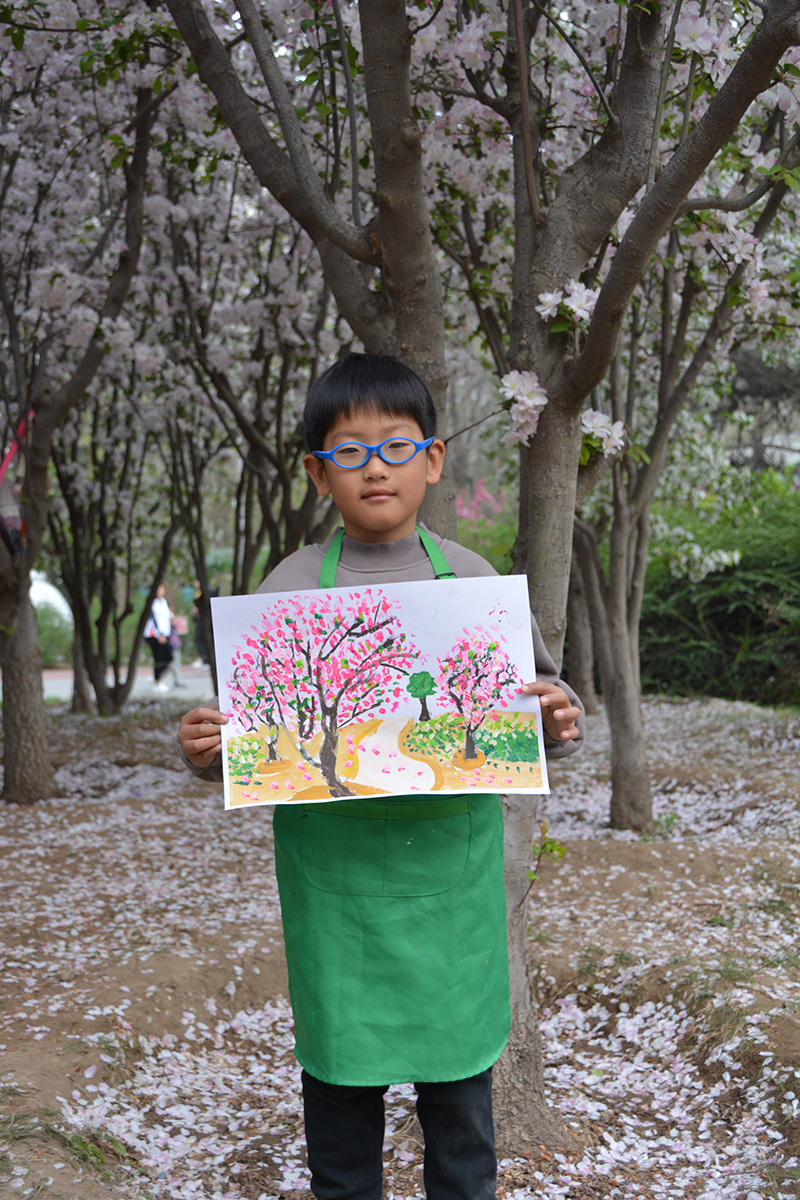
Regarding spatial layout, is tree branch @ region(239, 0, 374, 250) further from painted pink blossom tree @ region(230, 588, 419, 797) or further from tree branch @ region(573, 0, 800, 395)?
painted pink blossom tree @ region(230, 588, 419, 797)

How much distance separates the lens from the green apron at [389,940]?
1602mm

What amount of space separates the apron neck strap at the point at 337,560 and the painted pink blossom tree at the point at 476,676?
158 millimetres

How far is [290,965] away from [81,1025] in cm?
145

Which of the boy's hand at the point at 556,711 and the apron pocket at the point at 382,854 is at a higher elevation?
the boy's hand at the point at 556,711

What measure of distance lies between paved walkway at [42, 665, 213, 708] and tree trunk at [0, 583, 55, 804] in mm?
7213

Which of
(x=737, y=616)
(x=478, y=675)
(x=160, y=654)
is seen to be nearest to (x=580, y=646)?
(x=737, y=616)

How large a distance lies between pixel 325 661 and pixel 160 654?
597 inches

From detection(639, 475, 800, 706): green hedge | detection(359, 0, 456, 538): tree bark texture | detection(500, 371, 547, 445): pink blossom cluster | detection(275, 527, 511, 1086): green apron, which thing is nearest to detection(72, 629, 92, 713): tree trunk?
detection(639, 475, 800, 706): green hedge

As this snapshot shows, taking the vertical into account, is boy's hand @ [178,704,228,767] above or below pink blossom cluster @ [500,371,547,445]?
below

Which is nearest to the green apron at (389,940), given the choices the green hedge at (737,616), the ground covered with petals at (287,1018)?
the ground covered with petals at (287,1018)

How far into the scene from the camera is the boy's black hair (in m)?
1.67

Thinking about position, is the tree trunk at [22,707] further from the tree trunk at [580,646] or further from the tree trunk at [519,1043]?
the tree trunk at [580,646]

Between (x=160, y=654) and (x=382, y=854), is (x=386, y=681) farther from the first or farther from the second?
(x=160, y=654)

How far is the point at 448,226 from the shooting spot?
4.39 metres
